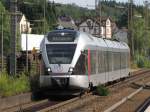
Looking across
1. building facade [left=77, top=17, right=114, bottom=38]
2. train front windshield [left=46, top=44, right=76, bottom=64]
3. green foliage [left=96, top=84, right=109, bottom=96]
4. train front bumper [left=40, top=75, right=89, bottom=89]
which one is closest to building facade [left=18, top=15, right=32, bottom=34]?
building facade [left=77, top=17, right=114, bottom=38]

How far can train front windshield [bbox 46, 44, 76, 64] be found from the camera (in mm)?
25922

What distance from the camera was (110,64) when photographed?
3588 cm

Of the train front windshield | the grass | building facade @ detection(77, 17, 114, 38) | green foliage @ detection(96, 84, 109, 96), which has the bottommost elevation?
green foliage @ detection(96, 84, 109, 96)

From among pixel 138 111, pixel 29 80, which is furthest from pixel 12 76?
pixel 138 111

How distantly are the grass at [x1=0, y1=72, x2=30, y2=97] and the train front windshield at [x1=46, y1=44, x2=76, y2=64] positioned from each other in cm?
183

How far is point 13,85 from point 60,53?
2.52 metres

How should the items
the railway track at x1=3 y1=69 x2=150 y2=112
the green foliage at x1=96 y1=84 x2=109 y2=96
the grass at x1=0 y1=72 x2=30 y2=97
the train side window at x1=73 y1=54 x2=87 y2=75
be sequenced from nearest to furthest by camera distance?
the railway track at x1=3 y1=69 x2=150 y2=112 < the grass at x1=0 y1=72 x2=30 y2=97 < the train side window at x1=73 y1=54 x2=87 y2=75 < the green foliage at x1=96 y1=84 x2=109 y2=96

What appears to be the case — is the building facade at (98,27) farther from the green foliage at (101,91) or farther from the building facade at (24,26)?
the green foliage at (101,91)

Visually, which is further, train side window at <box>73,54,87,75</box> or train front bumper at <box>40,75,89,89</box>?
train side window at <box>73,54,87,75</box>

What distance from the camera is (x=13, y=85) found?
25.8 meters

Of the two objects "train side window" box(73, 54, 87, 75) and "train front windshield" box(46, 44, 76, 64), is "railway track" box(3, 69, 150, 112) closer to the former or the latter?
"train side window" box(73, 54, 87, 75)

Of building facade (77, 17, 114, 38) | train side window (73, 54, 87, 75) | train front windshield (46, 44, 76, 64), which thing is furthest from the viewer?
building facade (77, 17, 114, 38)

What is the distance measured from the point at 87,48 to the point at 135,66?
55.4 m

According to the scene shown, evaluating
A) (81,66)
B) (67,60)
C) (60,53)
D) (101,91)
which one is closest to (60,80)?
A: (67,60)
